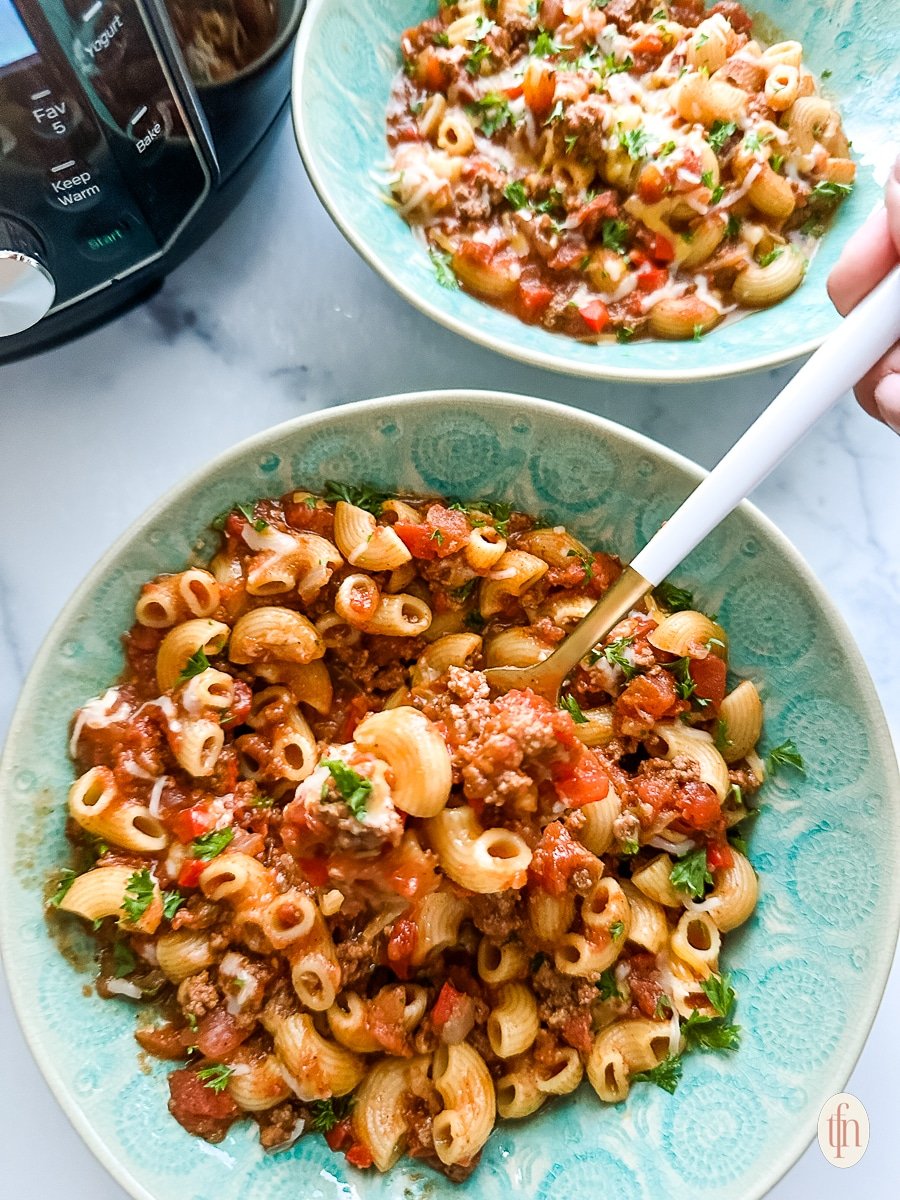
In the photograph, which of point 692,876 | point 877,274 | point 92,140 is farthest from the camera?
point 692,876

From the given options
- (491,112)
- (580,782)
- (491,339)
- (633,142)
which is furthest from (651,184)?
(580,782)

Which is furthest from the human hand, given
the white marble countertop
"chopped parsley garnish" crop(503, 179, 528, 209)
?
"chopped parsley garnish" crop(503, 179, 528, 209)

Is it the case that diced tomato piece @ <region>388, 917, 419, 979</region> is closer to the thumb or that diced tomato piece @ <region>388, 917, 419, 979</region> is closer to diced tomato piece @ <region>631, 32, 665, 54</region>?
the thumb

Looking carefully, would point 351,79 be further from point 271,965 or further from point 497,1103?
point 497,1103

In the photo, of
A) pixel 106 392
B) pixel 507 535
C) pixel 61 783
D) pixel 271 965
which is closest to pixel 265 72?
pixel 106 392

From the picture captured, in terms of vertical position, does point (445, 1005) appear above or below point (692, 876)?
below

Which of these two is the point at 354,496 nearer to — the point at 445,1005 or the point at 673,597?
the point at 673,597

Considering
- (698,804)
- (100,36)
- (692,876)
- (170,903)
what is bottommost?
(170,903)
